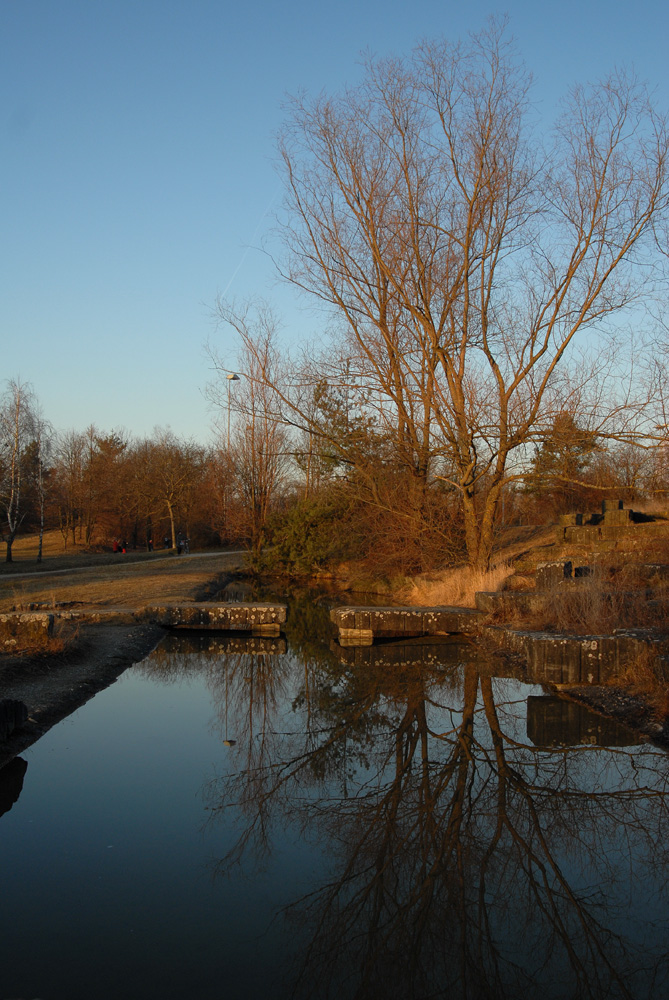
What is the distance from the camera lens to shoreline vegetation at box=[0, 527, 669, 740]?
7699 millimetres

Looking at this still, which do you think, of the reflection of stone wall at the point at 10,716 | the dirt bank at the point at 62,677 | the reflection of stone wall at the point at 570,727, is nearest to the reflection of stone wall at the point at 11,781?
the dirt bank at the point at 62,677

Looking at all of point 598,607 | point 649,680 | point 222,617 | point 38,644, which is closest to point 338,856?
point 649,680

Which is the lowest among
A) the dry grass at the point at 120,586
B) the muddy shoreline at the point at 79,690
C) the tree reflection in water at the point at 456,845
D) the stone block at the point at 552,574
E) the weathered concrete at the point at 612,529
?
the tree reflection in water at the point at 456,845

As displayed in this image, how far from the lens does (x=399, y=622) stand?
40.7ft

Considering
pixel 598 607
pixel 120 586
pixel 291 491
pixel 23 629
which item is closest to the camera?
pixel 598 607

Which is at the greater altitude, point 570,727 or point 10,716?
point 10,716

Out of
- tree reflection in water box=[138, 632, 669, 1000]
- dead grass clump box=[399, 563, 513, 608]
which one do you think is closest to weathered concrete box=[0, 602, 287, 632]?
dead grass clump box=[399, 563, 513, 608]

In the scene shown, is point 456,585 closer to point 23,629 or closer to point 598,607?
point 598,607

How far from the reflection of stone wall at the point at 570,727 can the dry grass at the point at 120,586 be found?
31.5ft

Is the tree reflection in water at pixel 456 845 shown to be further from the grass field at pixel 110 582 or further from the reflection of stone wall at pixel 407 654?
the grass field at pixel 110 582

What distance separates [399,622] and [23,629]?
567 cm

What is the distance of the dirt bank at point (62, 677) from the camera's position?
672 centimetres

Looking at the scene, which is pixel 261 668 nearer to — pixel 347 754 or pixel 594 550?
pixel 347 754

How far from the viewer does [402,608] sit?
12664 mm
